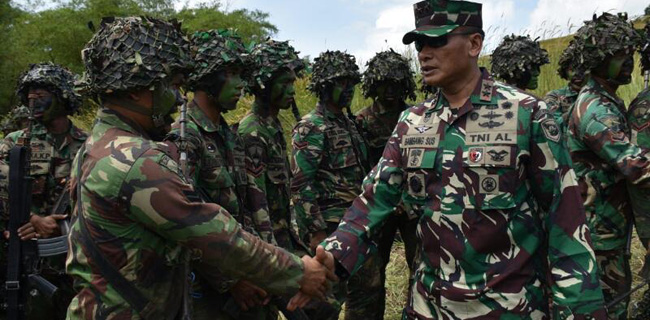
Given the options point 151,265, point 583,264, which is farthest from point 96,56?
point 583,264

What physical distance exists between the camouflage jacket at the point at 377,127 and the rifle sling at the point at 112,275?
12.1ft

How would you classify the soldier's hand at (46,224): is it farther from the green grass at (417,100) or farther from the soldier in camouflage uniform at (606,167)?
the soldier in camouflage uniform at (606,167)

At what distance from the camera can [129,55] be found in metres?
2.63

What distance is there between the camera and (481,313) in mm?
2604

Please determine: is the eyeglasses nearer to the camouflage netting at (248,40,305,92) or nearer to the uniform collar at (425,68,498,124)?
the uniform collar at (425,68,498,124)

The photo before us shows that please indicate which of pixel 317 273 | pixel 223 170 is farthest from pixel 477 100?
pixel 223 170

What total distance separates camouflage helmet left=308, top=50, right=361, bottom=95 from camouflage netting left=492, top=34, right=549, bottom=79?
175 centimetres

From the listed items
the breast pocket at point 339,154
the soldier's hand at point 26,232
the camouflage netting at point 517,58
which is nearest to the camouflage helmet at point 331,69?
the breast pocket at point 339,154

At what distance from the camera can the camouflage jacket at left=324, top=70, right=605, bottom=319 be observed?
8.22 feet

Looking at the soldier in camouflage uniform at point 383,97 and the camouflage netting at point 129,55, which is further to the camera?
the soldier in camouflage uniform at point 383,97

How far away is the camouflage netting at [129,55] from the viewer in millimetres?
2605

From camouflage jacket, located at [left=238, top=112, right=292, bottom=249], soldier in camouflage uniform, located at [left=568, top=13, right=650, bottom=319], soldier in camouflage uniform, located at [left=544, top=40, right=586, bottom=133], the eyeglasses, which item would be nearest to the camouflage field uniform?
the eyeglasses

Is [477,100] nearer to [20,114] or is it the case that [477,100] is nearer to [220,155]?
[220,155]

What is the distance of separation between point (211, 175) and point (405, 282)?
3.99m
